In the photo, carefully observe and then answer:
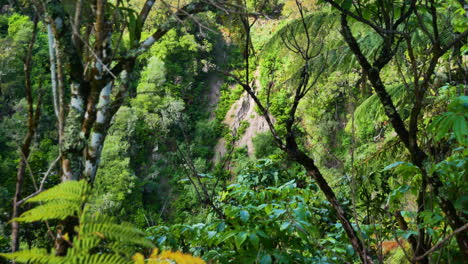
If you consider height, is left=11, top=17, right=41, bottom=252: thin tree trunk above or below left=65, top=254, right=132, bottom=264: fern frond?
above

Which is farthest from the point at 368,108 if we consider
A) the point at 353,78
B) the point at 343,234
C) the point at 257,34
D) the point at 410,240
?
the point at 257,34

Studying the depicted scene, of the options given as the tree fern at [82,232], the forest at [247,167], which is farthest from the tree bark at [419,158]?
the tree fern at [82,232]

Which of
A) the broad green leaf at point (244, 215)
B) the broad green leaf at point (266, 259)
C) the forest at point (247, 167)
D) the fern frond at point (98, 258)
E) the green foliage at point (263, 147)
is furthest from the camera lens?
the green foliage at point (263, 147)

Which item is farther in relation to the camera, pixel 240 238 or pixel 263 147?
pixel 263 147

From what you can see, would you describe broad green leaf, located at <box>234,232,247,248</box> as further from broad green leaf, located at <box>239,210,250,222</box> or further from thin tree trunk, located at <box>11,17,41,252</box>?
thin tree trunk, located at <box>11,17,41,252</box>

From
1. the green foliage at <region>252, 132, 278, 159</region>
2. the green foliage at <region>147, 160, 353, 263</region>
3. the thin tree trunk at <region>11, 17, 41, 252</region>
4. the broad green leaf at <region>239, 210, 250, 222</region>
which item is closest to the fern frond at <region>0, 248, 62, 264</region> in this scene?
the thin tree trunk at <region>11, 17, 41, 252</region>

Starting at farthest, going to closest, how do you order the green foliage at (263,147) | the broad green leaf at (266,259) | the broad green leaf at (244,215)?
the green foliage at (263,147) < the broad green leaf at (244,215) < the broad green leaf at (266,259)

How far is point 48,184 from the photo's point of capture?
471 centimetres

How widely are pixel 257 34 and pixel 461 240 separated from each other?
74.3 feet

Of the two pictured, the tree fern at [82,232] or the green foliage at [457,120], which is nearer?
the tree fern at [82,232]

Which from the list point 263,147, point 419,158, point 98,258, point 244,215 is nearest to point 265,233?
point 244,215

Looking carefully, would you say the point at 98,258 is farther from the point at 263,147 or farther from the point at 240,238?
the point at 263,147

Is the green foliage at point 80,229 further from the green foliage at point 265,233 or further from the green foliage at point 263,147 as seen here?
the green foliage at point 263,147

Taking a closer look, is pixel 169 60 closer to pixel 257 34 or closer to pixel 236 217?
pixel 257 34
